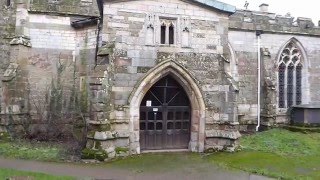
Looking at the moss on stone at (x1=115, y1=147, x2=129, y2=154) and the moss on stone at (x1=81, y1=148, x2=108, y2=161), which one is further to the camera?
the moss on stone at (x1=115, y1=147, x2=129, y2=154)

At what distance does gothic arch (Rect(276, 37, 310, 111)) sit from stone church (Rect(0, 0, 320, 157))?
684cm

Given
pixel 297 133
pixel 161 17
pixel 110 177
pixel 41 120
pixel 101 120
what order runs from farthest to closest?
pixel 297 133 < pixel 41 120 < pixel 161 17 < pixel 101 120 < pixel 110 177

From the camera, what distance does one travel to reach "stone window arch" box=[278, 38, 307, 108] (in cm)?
1883

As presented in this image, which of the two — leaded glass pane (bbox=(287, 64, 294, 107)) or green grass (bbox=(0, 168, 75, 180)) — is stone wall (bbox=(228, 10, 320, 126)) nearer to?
leaded glass pane (bbox=(287, 64, 294, 107))

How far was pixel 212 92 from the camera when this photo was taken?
12.0m

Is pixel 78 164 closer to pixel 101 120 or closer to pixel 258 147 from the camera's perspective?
pixel 101 120

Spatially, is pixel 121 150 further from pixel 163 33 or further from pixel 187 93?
pixel 163 33

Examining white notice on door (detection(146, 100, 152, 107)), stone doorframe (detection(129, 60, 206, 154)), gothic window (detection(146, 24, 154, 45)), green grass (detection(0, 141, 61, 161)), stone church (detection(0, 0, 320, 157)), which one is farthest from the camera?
white notice on door (detection(146, 100, 152, 107))

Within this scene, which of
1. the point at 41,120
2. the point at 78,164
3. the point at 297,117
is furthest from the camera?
the point at 297,117

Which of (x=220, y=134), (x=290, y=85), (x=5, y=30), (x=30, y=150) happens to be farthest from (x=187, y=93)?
(x=290, y=85)

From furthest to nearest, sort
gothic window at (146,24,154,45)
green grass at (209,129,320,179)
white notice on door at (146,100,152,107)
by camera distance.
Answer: white notice on door at (146,100,152,107), gothic window at (146,24,154,45), green grass at (209,129,320,179)

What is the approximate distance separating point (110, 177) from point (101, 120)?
2386 mm

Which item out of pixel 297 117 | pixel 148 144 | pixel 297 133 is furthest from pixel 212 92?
pixel 297 117

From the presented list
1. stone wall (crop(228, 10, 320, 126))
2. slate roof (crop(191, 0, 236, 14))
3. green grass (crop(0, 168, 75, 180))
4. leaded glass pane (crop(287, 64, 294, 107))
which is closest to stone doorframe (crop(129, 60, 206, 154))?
slate roof (crop(191, 0, 236, 14))
